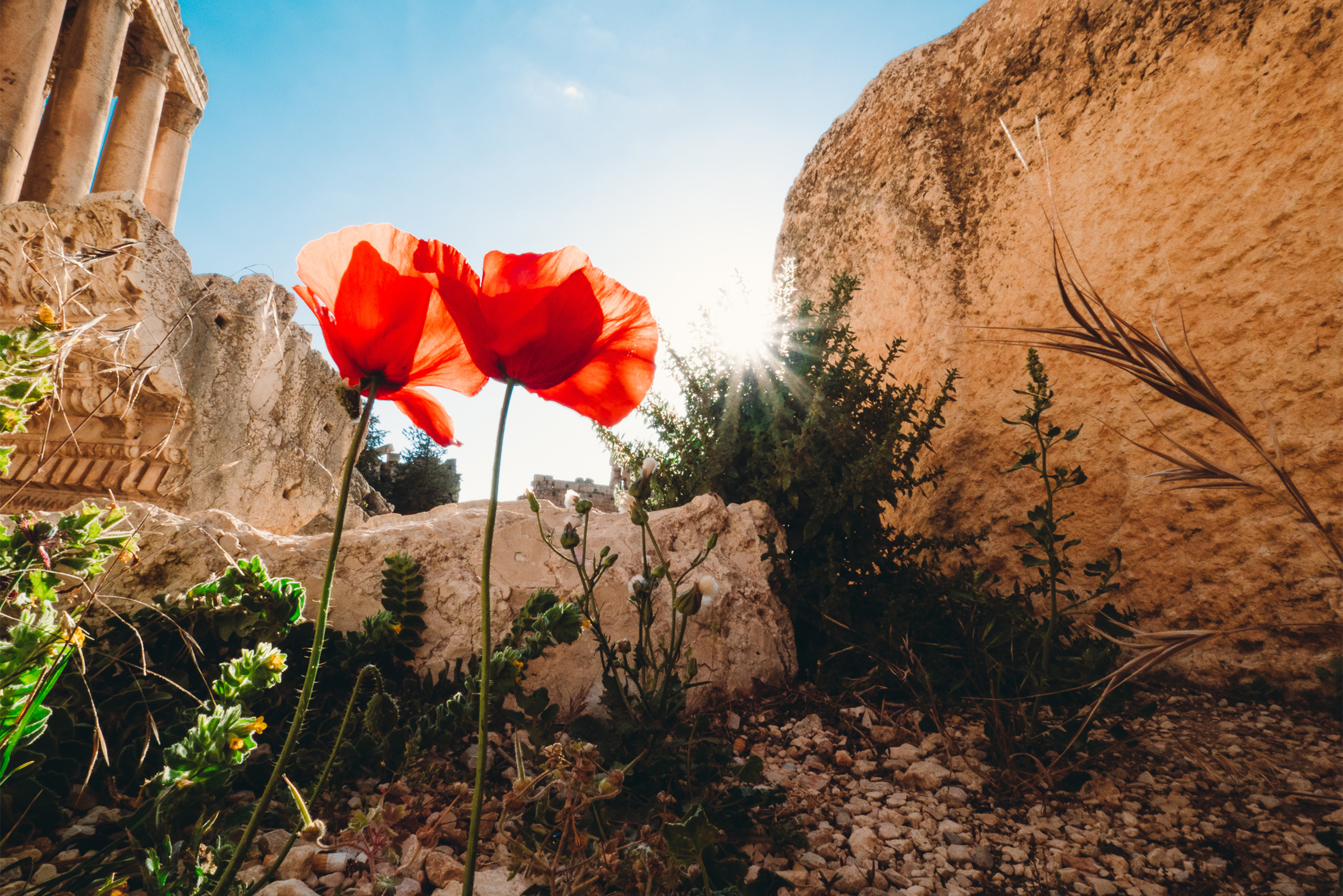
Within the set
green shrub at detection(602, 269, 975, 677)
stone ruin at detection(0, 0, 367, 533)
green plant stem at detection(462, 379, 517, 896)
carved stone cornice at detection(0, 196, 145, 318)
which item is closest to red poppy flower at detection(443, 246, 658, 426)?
green plant stem at detection(462, 379, 517, 896)

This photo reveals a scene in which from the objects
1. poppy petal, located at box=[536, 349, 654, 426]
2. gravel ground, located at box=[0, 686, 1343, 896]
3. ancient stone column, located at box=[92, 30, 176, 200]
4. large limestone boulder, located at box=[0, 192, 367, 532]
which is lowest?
gravel ground, located at box=[0, 686, 1343, 896]

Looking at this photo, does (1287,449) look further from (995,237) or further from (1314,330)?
(995,237)

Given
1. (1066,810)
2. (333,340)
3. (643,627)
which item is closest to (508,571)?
(643,627)

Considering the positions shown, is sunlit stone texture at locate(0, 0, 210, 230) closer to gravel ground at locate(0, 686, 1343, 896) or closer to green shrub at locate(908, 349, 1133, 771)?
→ gravel ground at locate(0, 686, 1343, 896)

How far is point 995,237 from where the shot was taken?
309 centimetres

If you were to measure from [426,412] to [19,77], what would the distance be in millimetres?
10002

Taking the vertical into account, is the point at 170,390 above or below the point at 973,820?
above

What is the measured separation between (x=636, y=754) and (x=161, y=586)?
4.96 ft

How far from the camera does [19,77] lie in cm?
678

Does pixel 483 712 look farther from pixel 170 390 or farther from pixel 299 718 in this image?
pixel 170 390

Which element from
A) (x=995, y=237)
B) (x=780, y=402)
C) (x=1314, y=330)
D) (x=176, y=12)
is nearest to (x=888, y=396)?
(x=780, y=402)

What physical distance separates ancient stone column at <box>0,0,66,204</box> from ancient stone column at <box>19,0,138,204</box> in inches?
59.4

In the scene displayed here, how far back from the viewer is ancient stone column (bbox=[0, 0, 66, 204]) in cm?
669

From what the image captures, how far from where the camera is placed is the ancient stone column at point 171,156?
1122cm
